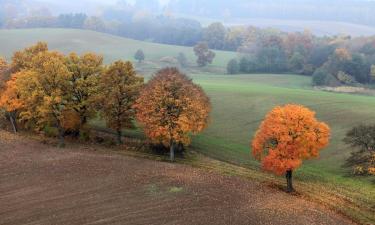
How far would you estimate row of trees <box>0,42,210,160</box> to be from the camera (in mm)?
61438

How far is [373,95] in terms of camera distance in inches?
4621

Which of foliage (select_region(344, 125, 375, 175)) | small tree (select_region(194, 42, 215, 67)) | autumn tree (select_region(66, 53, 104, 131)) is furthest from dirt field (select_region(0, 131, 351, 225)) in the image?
small tree (select_region(194, 42, 215, 67))

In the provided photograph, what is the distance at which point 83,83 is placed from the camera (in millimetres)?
69938

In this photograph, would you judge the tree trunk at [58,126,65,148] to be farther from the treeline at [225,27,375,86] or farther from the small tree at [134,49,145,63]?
the small tree at [134,49,145,63]

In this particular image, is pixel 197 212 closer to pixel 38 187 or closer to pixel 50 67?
pixel 38 187

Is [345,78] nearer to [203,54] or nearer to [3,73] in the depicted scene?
[203,54]

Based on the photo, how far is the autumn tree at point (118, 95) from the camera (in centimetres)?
6850

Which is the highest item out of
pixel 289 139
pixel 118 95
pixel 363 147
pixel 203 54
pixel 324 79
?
pixel 203 54

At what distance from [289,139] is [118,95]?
30.5m

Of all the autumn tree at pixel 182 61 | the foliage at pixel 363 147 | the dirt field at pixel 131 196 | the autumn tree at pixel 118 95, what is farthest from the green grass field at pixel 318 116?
the autumn tree at pixel 182 61

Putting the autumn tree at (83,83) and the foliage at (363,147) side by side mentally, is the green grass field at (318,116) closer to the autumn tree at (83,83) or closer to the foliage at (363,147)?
the foliage at (363,147)

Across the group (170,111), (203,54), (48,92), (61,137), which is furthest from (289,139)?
(203,54)

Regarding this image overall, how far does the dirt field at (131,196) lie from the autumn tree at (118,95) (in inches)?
474

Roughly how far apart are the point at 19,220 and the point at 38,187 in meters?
8.77
